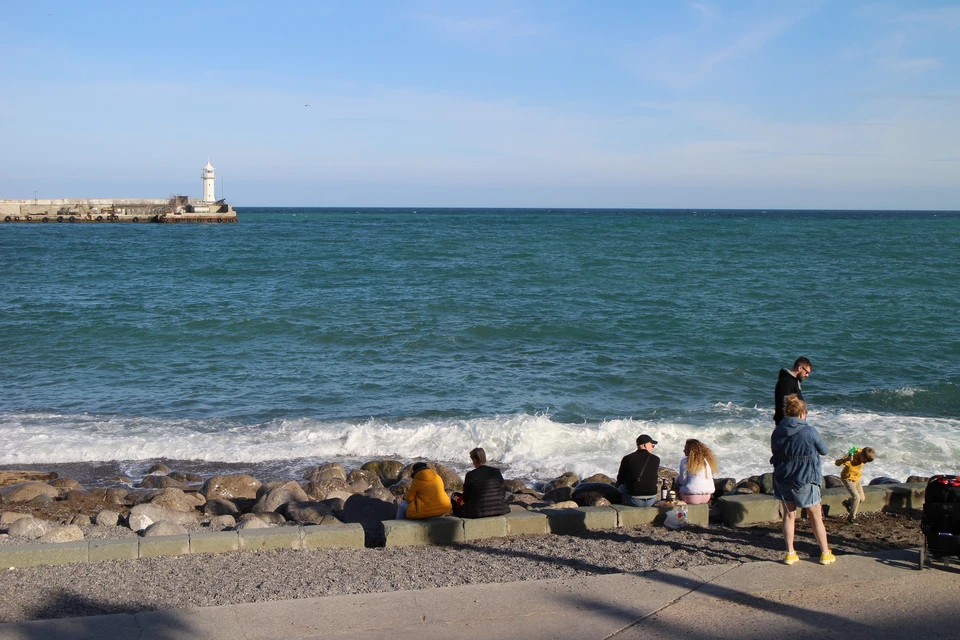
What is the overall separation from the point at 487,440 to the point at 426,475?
21.5 ft

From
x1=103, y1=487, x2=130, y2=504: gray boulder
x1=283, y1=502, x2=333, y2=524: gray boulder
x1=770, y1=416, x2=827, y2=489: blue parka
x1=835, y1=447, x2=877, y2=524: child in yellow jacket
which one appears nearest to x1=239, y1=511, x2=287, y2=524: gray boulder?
x1=283, y1=502, x2=333, y2=524: gray boulder

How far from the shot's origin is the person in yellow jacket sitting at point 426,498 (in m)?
7.85

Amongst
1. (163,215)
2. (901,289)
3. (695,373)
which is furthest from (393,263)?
(163,215)

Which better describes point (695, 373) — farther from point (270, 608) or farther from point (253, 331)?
point (270, 608)

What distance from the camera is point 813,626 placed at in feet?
18.0

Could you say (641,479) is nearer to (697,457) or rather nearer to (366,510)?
(697,457)

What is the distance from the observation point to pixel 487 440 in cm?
1441

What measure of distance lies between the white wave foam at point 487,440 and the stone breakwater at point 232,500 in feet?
3.77

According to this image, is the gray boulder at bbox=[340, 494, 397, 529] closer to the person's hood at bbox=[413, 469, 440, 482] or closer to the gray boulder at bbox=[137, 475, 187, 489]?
the person's hood at bbox=[413, 469, 440, 482]

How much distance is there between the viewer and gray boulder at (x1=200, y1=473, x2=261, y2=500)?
432 inches

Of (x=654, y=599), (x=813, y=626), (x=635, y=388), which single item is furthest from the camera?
(x=635, y=388)

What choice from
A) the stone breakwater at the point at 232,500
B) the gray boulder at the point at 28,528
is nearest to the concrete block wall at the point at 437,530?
the stone breakwater at the point at 232,500

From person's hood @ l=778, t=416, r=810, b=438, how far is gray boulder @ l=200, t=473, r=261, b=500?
23.2ft

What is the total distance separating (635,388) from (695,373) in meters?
2.21
